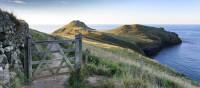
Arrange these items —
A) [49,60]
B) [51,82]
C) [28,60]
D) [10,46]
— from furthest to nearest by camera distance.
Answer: [49,60] → [51,82] → [28,60] → [10,46]

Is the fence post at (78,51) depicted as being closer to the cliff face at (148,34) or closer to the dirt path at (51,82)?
the dirt path at (51,82)

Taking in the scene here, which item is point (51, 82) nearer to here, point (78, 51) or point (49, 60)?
point (49, 60)

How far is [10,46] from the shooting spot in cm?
1241

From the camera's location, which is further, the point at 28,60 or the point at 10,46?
the point at 28,60

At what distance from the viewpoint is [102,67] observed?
17.0 m

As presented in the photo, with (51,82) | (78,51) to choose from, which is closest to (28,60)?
(51,82)

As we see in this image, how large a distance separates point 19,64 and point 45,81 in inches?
60.1

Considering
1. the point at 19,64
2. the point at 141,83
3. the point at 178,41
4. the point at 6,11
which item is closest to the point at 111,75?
the point at 141,83

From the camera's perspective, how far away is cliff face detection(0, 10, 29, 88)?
11455 millimetres

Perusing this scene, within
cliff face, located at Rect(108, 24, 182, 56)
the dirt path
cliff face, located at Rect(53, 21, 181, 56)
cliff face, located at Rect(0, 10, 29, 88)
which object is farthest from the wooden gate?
cliff face, located at Rect(108, 24, 182, 56)

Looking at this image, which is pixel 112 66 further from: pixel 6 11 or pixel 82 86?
pixel 6 11

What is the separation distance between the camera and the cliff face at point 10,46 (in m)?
11.5

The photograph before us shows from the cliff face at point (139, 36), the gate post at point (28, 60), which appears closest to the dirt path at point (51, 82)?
the gate post at point (28, 60)

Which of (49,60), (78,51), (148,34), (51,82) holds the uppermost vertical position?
(78,51)
